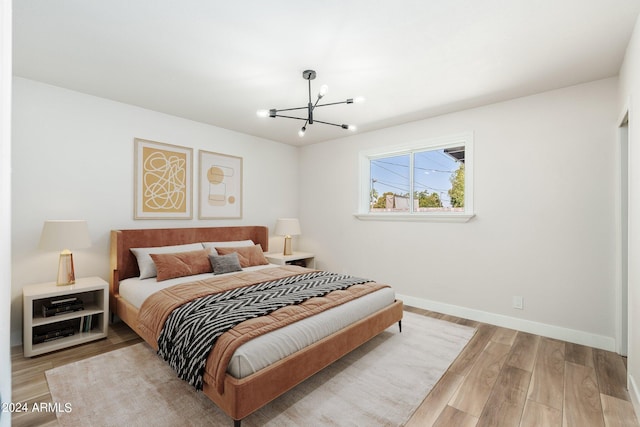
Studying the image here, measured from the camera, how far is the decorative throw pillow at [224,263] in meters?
3.43

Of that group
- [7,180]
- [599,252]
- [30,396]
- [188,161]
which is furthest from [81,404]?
[599,252]

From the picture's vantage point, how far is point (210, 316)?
2.11 m

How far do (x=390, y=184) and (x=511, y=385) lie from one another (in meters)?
2.87

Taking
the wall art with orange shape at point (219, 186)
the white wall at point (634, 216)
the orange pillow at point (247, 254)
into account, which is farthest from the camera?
the wall art with orange shape at point (219, 186)

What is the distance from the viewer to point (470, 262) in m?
3.58

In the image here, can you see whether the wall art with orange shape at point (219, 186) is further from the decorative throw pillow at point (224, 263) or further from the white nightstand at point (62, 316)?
the white nightstand at point (62, 316)

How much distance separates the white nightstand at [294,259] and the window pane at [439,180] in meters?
1.93

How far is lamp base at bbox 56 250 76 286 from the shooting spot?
2842 millimetres

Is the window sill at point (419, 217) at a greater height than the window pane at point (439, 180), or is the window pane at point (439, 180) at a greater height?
the window pane at point (439, 180)

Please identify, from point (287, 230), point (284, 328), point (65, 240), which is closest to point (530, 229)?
point (284, 328)

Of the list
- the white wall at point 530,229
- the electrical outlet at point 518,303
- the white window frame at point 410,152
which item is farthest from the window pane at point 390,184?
the electrical outlet at point 518,303

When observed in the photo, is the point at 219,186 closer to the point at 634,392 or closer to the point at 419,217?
the point at 419,217

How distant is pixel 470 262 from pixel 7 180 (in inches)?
154

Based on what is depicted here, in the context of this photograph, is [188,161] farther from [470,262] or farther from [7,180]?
[470,262]
